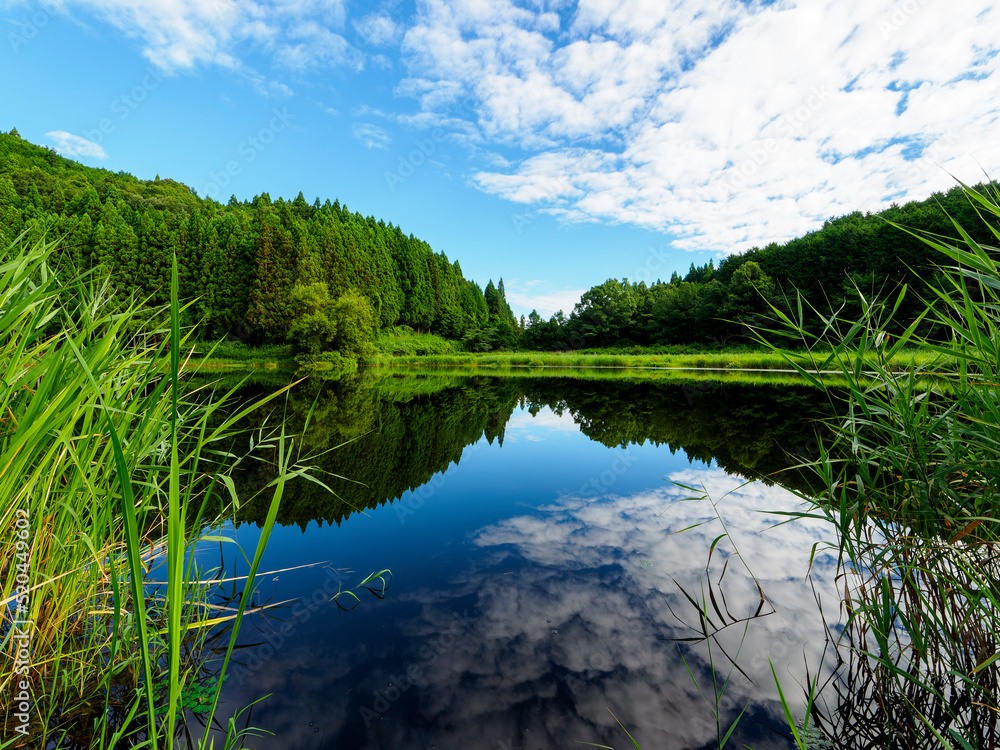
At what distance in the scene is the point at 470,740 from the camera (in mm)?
1476

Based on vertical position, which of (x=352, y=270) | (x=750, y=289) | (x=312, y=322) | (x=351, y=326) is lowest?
(x=351, y=326)

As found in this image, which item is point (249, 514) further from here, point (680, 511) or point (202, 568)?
point (680, 511)

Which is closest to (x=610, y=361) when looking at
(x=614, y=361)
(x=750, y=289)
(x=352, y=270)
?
(x=614, y=361)

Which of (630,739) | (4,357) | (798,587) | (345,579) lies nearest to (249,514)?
(345,579)

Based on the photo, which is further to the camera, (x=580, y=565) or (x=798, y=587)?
(x=580, y=565)

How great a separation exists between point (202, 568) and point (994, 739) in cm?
349

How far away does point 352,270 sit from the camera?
34.9 metres

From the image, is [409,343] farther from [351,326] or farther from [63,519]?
[63,519]

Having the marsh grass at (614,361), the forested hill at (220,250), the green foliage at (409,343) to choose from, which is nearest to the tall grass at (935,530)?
the marsh grass at (614,361)

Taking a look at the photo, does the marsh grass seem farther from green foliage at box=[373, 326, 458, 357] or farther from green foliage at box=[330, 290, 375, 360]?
green foliage at box=[373, 326, 458, 357]

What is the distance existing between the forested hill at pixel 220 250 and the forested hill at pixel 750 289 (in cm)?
1710

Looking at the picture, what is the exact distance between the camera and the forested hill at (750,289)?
102 feet

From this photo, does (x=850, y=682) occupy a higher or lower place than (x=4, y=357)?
lower

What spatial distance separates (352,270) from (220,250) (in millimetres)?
9226
